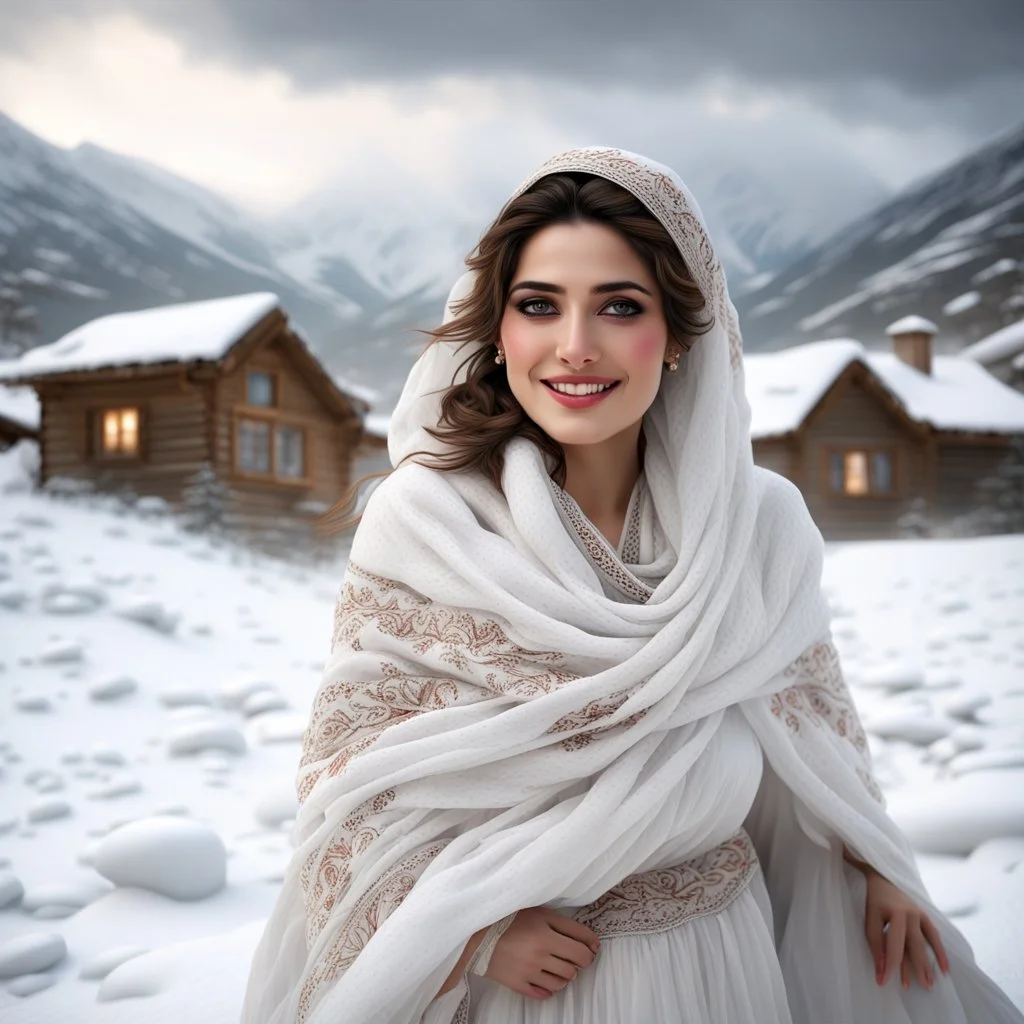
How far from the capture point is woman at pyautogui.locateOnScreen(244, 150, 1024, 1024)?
1.18m

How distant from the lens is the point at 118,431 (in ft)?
21.3

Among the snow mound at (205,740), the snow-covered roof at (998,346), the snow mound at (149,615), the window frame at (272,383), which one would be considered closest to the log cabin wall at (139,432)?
the window frame at (272,383)

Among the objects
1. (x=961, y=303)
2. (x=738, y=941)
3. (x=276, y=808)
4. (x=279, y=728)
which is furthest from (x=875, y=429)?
(x=738, y=941)

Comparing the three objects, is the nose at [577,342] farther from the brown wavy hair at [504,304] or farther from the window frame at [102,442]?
the window frame at [102,442]

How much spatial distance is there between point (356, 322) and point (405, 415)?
6203 millimetres

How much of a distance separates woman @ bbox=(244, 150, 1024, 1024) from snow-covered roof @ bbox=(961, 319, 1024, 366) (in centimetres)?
807

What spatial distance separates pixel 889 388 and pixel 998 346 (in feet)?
4.11

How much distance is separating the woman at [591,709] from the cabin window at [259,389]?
5.56 metres

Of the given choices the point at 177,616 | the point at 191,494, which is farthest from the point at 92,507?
the point at 177,616

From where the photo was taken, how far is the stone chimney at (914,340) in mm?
8852

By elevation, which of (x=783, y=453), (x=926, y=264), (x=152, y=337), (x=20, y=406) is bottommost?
(x=783, y=453)

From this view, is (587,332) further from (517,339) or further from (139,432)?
(139,432)

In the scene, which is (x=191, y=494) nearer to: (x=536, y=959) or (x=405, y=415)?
(x=405, y=415)

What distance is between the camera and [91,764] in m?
3.29
